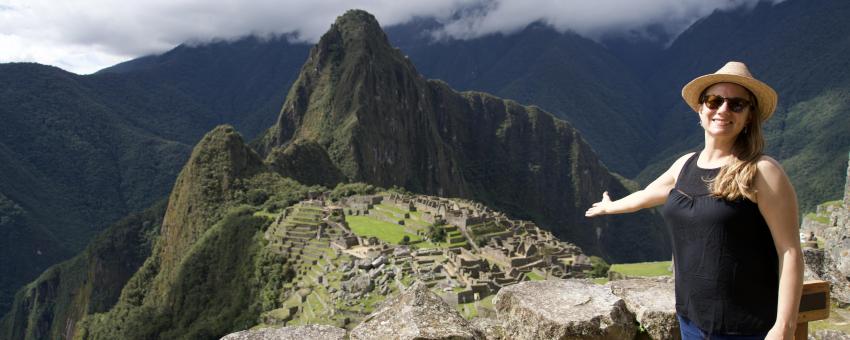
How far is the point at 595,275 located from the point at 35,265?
5730 inches

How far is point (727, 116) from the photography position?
3541mm

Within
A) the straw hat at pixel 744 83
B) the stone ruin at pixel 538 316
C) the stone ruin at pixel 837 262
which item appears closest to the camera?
the straw hat at pixel 744 83

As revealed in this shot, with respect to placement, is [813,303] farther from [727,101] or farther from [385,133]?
[385,133]

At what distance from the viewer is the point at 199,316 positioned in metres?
57.7

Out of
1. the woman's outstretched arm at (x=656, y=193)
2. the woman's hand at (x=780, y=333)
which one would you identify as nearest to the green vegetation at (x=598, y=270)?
the woman's outstretched arm at (x=656, y=193)

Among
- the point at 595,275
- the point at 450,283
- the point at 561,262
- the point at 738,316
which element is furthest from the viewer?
the point at 561,262

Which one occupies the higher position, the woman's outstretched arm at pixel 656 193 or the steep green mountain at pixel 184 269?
the woman's outstretched arm at pixel 656 193

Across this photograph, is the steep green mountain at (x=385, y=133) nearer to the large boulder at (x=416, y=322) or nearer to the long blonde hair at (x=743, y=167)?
the large boulder at (x=416, y=322)

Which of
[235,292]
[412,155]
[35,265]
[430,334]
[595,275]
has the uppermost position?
[412,155]

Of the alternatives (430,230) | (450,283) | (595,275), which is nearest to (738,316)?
(450,283)

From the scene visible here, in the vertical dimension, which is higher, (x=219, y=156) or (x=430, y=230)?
(x=219, y=156)

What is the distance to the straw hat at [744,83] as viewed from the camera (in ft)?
11.3

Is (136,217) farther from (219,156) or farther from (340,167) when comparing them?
(340,167)

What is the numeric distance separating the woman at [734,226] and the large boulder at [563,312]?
2.59 feet
